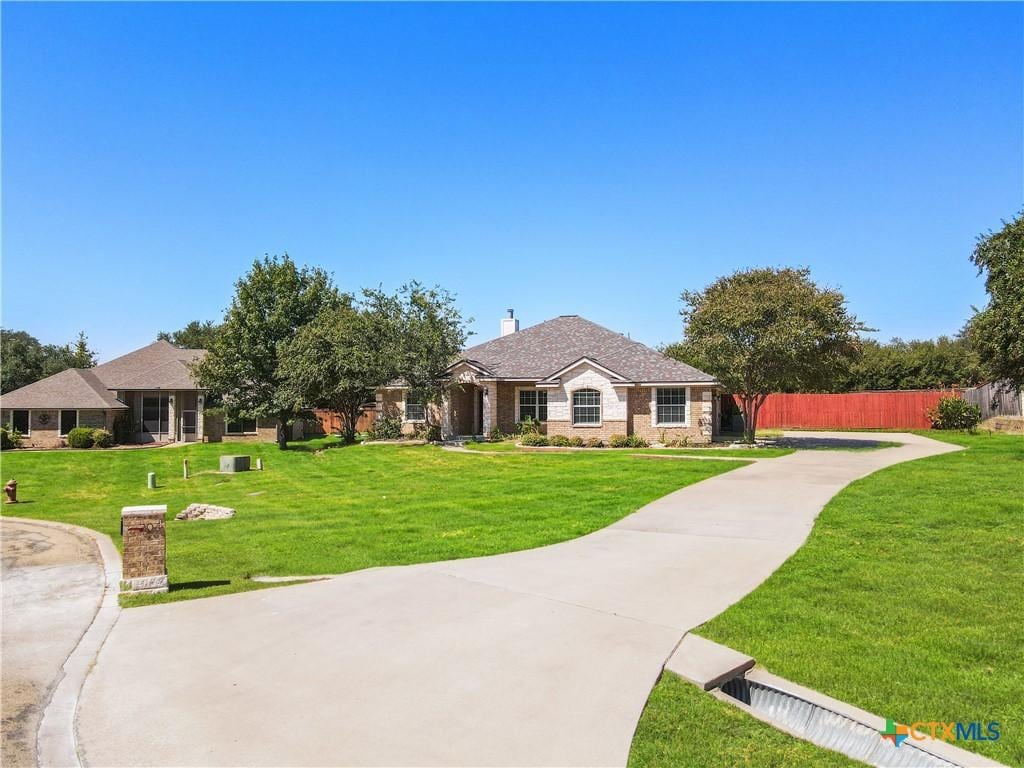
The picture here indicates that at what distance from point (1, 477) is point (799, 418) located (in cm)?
4098

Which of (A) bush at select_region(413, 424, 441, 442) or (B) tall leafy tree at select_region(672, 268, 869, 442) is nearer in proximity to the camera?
(B) tall leafy tree at select_region(672, 268, 869, 442)

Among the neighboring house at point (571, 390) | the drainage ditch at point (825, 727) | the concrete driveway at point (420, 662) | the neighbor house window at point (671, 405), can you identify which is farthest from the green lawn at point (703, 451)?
the drainage ditch at point (825, 727)

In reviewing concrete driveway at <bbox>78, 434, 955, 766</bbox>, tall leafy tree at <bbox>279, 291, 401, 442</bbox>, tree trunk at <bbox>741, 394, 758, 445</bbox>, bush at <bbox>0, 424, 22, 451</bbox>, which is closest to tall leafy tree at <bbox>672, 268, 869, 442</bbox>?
tree trunk at <bbox>741, 394, 758, 445</bbox>

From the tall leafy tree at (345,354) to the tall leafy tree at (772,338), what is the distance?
1400 cm

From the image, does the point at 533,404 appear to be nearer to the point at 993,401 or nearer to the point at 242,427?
the point at 242,427

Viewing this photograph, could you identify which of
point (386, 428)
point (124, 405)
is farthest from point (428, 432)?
point (124, 405)

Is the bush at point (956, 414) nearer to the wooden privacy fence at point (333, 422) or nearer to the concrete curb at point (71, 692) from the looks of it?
the wooden privacy fence at point (333, 422)

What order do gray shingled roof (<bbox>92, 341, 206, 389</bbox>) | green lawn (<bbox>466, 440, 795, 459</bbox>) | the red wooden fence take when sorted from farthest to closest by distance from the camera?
1. the red wooden fence
2. gray shingled roof (<bbox>92, 341, 206, 389</bbox>)
3. green lawn (<bbox>466, 440, 795, 459</bbox>)

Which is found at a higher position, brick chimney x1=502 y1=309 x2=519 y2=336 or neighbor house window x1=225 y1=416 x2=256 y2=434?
brick chimney x1=502 y1=309 x2=519 y2=336

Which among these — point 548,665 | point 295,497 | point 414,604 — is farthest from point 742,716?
point 295,497

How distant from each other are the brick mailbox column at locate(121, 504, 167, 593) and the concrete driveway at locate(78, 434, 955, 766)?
888 millimetres

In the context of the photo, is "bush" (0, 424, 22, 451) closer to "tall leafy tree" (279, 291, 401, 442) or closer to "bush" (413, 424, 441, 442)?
"tall leafy tree" (279, 291, 401, 442)

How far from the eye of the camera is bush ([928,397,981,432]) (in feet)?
114

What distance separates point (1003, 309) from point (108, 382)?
41.8m
